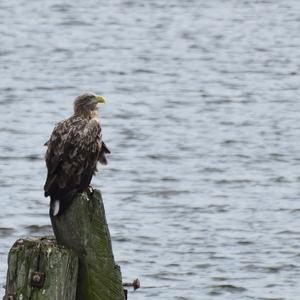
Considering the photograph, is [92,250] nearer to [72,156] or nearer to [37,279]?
[37,279]

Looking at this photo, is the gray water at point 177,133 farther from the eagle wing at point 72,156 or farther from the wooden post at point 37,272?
the wooden post at point 37,272

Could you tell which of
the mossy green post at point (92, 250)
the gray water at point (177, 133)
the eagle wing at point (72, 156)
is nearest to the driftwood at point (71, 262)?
the mossy green post at point (92, 250)

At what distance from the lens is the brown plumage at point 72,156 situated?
8125mm

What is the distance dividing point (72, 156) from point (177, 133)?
11314mm

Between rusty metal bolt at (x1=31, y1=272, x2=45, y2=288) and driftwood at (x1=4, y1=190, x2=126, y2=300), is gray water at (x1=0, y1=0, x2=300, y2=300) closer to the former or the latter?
driftwood at (x1=4, y1=190, x2=126, y2=300)

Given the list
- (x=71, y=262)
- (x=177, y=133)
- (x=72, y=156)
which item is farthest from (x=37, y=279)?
(x=177, y=133)

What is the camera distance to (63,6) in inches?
1485

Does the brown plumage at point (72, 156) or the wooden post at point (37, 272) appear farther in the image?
the brown plumage at point (72, 156)

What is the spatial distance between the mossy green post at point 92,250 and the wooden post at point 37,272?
0.64ft

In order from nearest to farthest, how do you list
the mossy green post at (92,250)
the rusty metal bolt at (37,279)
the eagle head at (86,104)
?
1. the rusty metal bolt at (37,279)
2. the mossy green post at (92,250)
3. the eagle head at (86,104)

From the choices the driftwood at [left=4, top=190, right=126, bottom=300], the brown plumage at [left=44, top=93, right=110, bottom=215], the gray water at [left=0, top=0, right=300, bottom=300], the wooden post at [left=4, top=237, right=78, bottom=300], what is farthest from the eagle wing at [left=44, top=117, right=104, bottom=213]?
the gray water at [left=0, top=0, right=300, bottom=300]

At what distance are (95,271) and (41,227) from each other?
6631mm

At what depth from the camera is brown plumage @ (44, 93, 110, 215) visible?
320 inches

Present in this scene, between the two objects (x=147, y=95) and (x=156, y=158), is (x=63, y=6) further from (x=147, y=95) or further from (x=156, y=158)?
(x=156, y=158)
